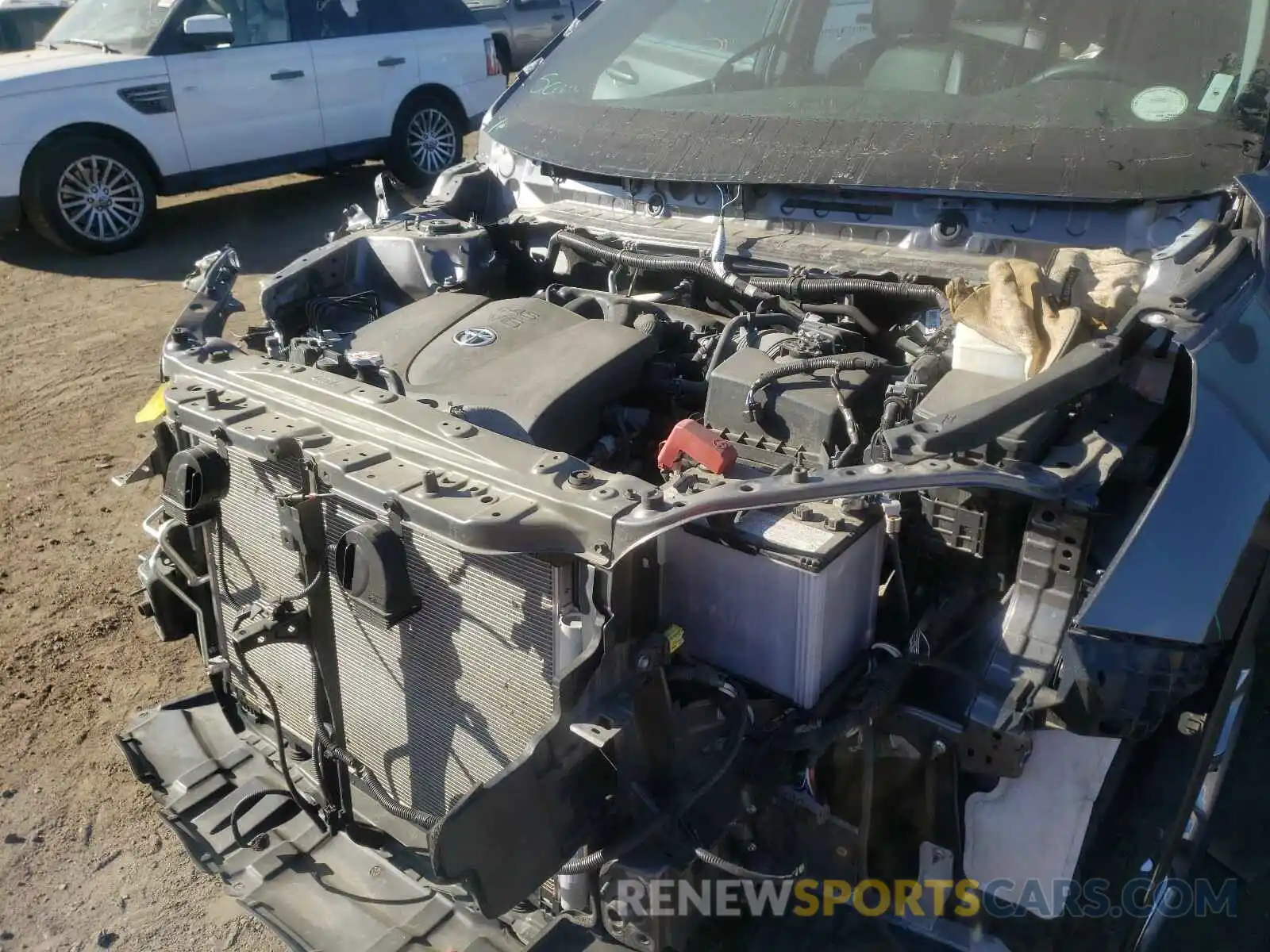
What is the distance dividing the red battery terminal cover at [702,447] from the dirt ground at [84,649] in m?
1.48

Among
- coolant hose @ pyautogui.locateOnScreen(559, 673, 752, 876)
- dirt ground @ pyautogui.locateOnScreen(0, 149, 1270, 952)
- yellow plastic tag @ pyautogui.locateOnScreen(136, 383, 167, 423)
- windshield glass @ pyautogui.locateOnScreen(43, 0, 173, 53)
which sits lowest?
dirt ground @ pyautogui.locateOnScreen(0, 149, 1270, 952)

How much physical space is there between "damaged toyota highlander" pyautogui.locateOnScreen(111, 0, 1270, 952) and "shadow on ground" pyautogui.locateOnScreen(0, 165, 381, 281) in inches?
198

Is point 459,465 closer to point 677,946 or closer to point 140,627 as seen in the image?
point 677,946

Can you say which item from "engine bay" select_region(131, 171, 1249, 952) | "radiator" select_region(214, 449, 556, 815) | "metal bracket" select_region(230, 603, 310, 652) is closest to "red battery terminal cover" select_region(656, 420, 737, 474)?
"engine bay" select_region(131, 171, 1249, 952)

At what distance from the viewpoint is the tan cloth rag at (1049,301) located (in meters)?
1.86

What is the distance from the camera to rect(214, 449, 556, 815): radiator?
1.80 metres

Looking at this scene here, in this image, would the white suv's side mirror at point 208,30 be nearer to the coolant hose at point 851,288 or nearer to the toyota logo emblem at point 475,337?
the toyota logo emblem at point 475,337

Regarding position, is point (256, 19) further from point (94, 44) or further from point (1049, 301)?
point (1049, 301)

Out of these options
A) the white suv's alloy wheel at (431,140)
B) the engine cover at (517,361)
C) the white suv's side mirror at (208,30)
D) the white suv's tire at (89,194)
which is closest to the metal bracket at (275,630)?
the engine cover at (517,361)

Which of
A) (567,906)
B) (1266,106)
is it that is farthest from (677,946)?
(1266,106)

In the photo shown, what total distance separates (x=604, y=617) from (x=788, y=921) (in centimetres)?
73

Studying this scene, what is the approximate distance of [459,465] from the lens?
1.79 meters

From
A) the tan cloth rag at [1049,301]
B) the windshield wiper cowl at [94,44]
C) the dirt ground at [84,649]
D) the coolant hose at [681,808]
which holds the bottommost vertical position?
the dirt ground at [84,649]

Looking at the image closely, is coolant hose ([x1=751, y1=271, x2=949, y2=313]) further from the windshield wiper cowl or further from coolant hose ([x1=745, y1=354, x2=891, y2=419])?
the windshield wiper cowl
